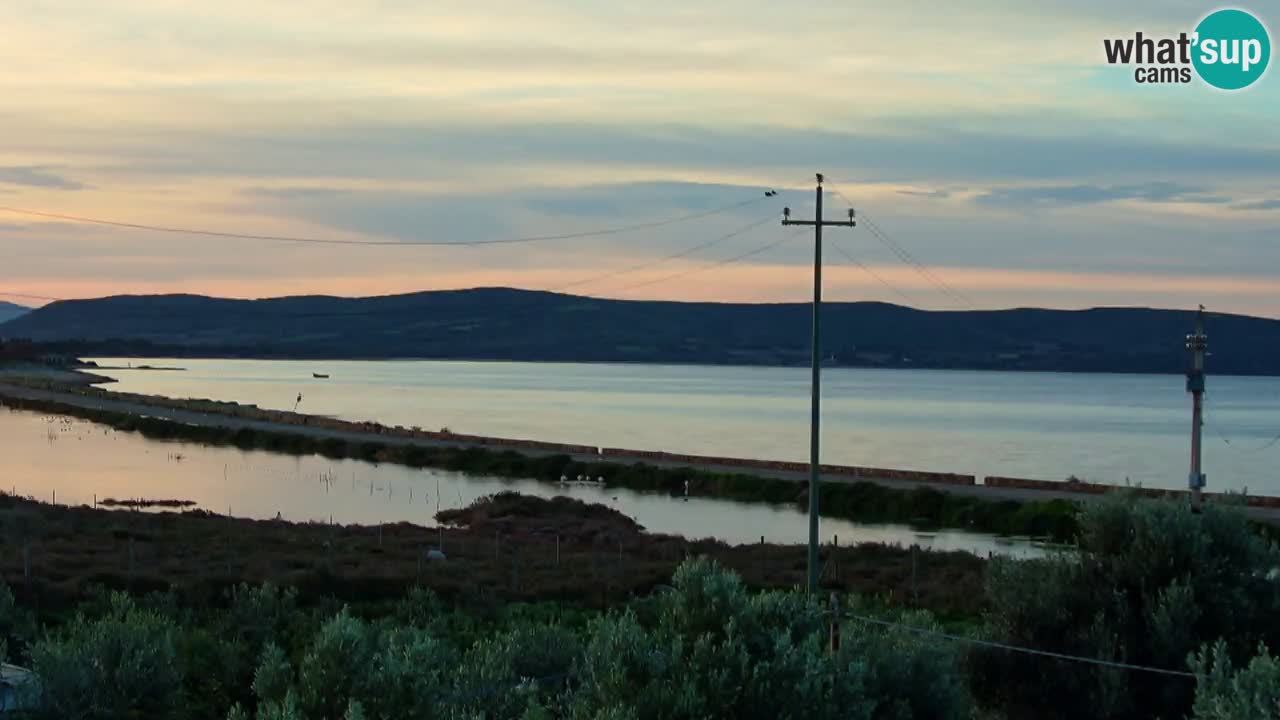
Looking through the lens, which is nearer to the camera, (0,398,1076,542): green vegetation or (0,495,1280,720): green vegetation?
(0,495,1280,720): green vegetation

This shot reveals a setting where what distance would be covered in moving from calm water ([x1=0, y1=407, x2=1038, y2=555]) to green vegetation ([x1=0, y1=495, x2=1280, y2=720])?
31395 mm

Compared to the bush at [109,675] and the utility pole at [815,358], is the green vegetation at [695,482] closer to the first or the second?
the utility pole at [815,358]

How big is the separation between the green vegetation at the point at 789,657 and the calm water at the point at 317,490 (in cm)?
3139

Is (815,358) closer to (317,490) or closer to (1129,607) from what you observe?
(1129,607)

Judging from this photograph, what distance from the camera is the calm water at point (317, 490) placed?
186ft

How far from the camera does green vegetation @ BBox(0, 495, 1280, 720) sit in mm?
12469

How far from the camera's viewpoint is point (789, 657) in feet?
41.1

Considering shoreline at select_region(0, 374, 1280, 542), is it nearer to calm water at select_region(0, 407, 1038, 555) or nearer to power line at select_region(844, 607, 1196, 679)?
calm water at select_region(0, 407, 1038, 555)

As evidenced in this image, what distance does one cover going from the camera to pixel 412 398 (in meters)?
196

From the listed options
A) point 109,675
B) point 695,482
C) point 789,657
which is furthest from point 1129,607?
point 695,482

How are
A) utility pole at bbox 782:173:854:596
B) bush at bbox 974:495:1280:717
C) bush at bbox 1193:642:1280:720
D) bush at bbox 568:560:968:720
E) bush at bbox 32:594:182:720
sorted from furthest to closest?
utility pole at bbox 782:173:854:596, bush at bbox 974:495:1280:717, bush at bbox 32:594:182:720, bush at bbox 568:560:968:720, bush at bbox 1193:642:1280:720

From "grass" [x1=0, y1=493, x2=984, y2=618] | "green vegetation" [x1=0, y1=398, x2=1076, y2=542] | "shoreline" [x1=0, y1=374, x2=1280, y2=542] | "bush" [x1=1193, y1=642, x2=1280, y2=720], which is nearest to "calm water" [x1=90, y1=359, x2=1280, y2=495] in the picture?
"shoreline" [x1=0, y1=374, x2=1280, y2=542]

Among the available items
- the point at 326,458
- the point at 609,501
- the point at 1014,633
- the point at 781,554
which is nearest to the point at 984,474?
the point at 609,501

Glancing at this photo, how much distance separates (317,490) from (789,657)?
59.9m
